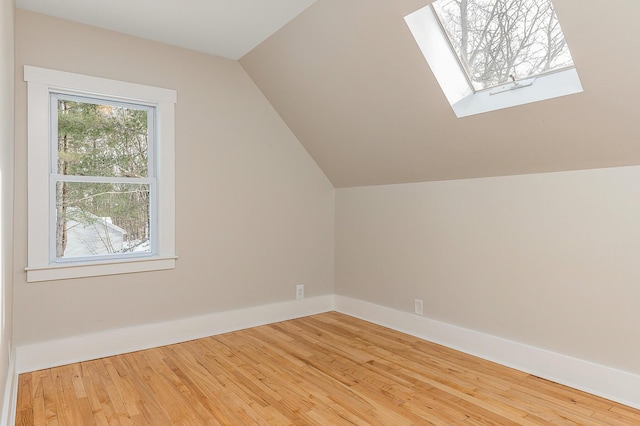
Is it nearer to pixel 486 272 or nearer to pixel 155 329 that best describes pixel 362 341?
pixel 486 272

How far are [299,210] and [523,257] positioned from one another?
2.09 m

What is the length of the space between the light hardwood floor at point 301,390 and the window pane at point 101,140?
1.41m

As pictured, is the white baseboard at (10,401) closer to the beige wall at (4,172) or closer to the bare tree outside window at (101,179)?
the beige wall at (4,172)

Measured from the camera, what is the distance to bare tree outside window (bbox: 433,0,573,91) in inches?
87.5

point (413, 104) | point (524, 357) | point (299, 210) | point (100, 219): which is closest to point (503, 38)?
point (413, 104)

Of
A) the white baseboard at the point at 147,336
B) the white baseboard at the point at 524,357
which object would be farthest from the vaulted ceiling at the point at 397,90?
the white baseboard at the point at 147,336

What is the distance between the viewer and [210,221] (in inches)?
141

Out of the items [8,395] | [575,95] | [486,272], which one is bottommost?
[8,395]

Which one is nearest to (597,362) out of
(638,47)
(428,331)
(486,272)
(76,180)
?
(486,272)

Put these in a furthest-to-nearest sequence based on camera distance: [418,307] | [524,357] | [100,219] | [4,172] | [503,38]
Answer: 1. [418,307]
2. [100,219]
3. [524,357]
4. [503,38]
5. [4,172]

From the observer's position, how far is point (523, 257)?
2.81 m

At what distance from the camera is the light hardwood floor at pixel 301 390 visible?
2.16 meters

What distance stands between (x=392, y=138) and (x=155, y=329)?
240 cm

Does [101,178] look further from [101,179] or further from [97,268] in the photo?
[97,268]
